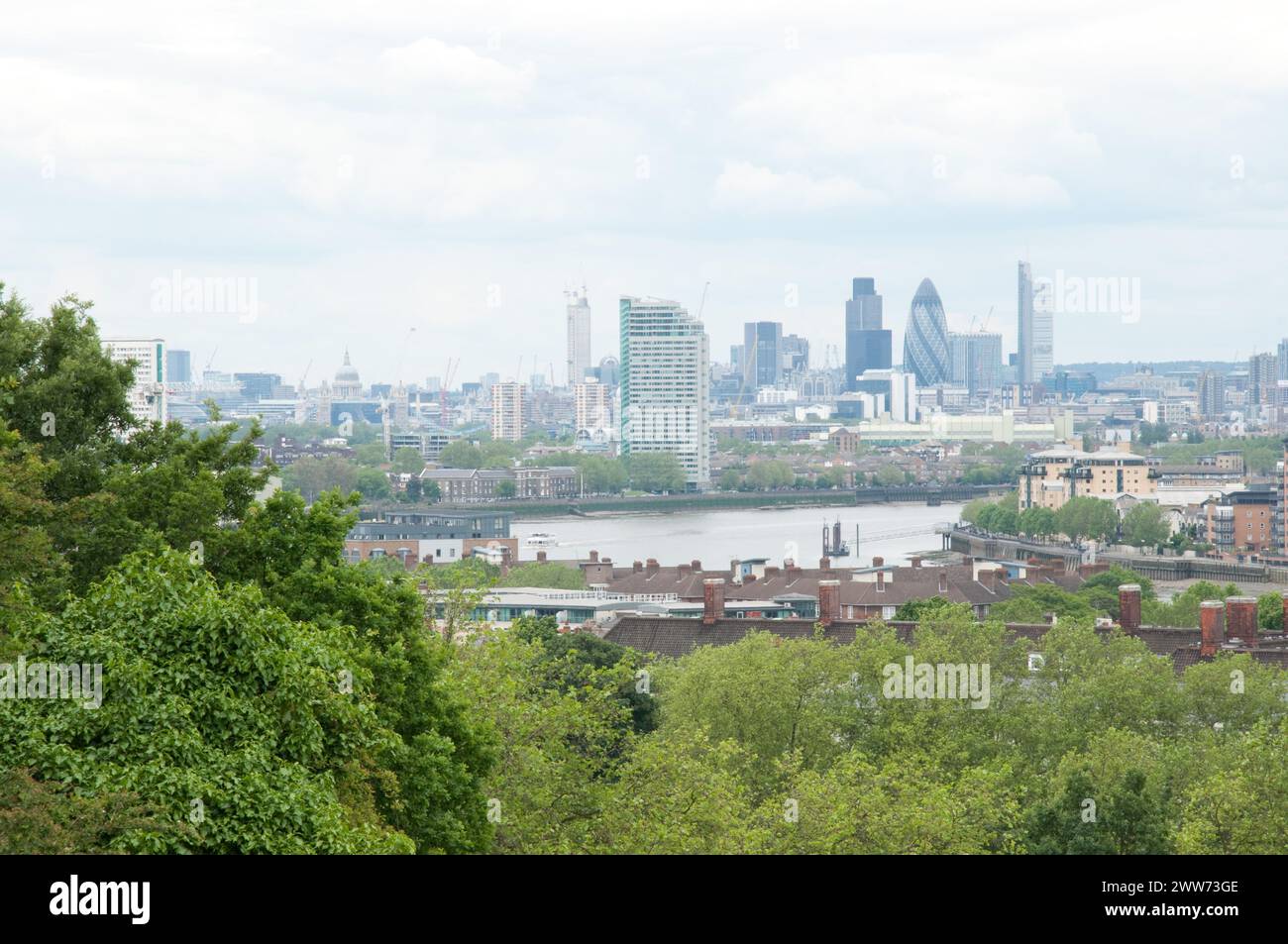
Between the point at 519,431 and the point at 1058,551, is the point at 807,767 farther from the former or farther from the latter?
the point at 519,431

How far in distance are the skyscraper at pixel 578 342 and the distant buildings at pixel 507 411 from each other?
38.6 metres

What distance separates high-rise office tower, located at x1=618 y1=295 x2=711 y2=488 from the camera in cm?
11312

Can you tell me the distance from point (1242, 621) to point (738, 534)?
→ 49841 millimetres

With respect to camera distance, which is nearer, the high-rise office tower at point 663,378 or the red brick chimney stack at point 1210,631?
the red brick chimney stack at point 1210,631

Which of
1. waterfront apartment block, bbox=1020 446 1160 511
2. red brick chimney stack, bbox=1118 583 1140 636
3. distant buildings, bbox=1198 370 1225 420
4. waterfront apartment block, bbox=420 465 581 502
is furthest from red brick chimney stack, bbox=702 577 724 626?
distant buildings, bbox=1198 370 1225 420

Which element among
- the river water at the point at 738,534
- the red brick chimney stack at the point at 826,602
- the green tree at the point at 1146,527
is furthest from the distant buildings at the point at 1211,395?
the red brick chimney stack at the point at 826,602

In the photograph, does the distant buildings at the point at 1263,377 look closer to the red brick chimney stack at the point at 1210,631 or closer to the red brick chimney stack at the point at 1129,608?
the red brick chimney stack at the point at 1129,608

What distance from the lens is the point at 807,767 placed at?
44.0 feet

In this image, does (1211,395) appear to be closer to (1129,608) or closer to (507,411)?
(507,411)

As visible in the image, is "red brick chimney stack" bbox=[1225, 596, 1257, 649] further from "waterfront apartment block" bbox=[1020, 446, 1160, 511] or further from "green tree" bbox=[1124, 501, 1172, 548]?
"waterfront apartment block" bbox=[1020, 446, 1160, 511]

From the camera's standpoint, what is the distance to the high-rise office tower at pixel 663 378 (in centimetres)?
11312

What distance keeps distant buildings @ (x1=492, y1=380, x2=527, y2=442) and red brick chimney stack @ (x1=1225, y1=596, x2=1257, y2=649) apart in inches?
5055

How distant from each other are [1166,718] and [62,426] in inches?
396
